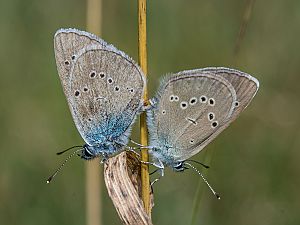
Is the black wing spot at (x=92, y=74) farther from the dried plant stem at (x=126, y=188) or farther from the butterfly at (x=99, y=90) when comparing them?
the dried plant stem at (x=126, y=188)

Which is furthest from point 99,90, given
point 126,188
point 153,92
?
point 153,92

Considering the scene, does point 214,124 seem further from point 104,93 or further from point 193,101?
point 104,93

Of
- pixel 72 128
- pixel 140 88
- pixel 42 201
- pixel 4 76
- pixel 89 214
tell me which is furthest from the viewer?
pixel 4 76

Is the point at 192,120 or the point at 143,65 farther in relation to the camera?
the point at 192,120

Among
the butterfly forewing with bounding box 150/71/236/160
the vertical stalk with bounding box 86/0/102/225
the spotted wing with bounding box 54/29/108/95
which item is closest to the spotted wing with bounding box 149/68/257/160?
the butterfly forewing with bounding box 150/71/236/160

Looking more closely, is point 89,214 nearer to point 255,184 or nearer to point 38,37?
point 255,184

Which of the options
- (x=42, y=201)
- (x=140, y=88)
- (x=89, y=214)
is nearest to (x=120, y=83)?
(x=140, y=88)

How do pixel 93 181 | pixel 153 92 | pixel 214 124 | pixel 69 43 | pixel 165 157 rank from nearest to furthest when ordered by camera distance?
pixel 69 43 < pixel 214 124 < pixel 165 157 < pixel 93 181 < pixel 153 92
